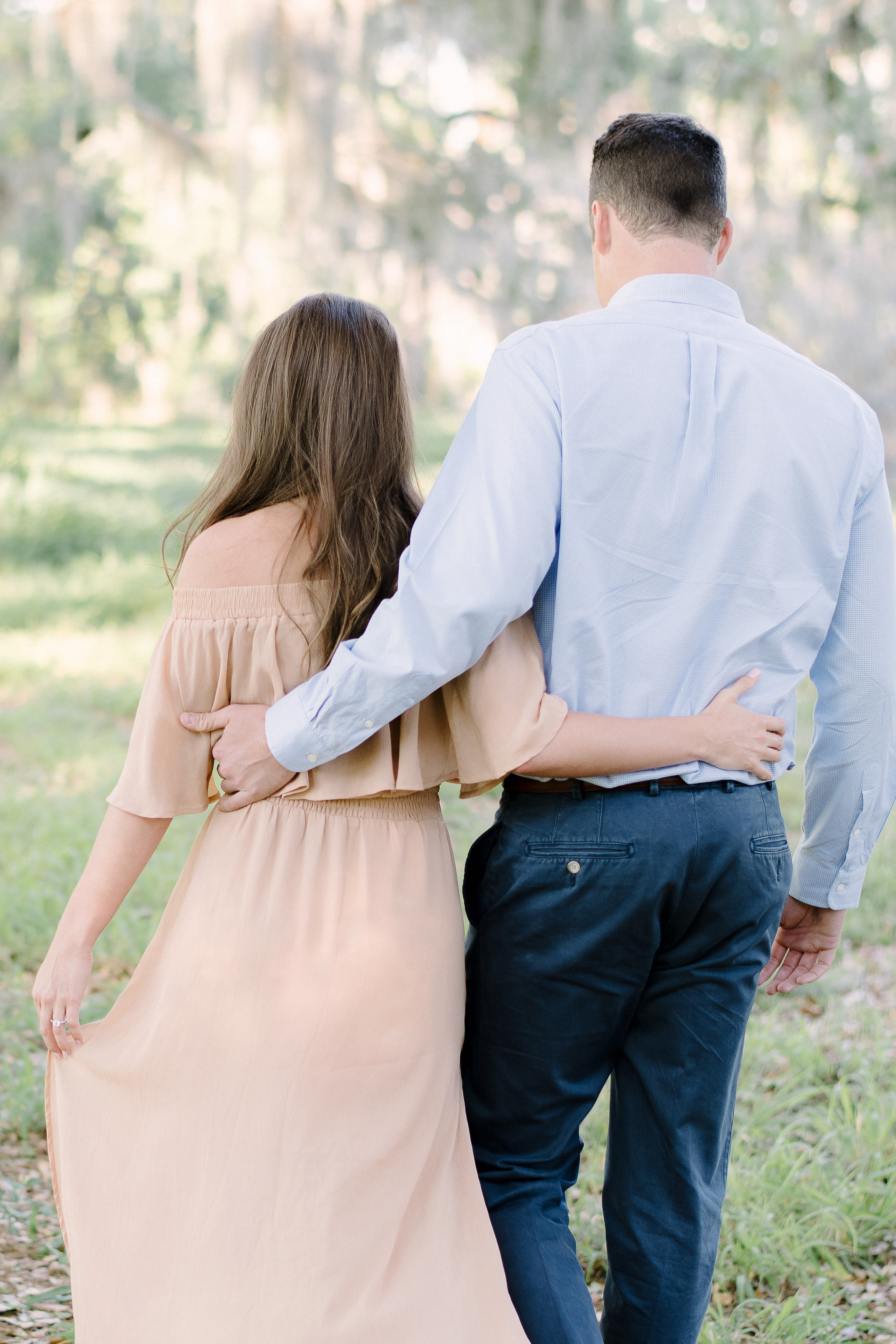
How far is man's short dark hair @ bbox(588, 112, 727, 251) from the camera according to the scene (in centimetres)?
182

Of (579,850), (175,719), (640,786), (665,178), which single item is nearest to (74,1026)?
(175,719)

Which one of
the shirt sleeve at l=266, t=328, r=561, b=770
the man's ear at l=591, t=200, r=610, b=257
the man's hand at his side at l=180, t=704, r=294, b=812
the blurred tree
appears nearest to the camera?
the shirt sleeve at l=266, t=328, r=561, b=770

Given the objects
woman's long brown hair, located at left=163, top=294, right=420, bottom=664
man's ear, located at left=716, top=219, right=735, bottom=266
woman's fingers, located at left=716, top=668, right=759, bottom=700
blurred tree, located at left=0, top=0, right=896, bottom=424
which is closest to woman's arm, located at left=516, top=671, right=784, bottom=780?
woman's fingers, located at left=716, top=668, right=759, bottom=700

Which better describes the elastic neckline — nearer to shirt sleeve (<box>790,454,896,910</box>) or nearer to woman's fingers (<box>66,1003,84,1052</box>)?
woman's fingers (<box>66,1003,84,1052</box>)

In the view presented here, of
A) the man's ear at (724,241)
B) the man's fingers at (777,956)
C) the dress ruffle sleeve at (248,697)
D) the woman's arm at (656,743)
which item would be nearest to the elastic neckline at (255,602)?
the dress ruffle sleeve at (248,697)

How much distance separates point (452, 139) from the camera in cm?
1272

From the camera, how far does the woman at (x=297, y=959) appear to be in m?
1.68

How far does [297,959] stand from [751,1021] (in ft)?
7.81

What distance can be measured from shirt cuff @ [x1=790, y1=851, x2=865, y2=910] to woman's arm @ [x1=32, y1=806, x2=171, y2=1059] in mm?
1098

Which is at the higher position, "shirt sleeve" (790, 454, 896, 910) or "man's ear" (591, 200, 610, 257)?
"man's ear" (591, 200, 610, 257)

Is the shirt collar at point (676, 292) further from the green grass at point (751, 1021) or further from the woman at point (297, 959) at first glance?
the green grass at point (751, 1021)

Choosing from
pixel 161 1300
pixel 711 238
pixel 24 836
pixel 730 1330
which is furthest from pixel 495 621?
pixel 24 836

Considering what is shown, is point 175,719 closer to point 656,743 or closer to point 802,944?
point 656,743

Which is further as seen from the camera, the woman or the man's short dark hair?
the man's short dark hair
